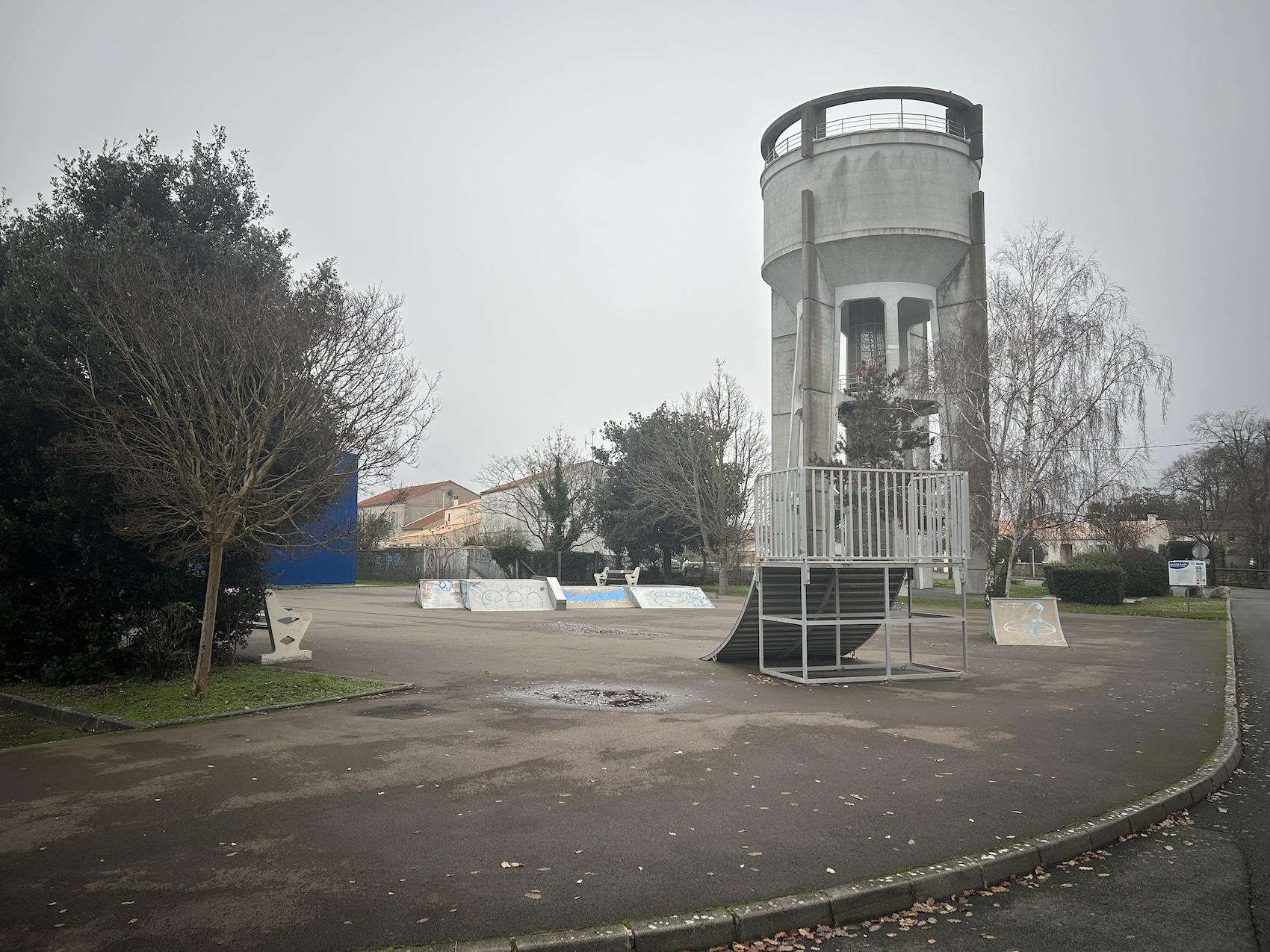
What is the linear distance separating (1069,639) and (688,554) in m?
32.8

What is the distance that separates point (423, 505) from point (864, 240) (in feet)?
234

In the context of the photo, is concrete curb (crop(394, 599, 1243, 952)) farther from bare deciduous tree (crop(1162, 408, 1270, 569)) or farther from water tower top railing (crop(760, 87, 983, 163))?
bare deciduous tree (crop(1162, 408, 1270, 569))

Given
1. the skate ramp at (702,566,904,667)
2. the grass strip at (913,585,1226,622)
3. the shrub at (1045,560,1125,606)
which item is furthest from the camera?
the shrub at (1045,560,1125,606)

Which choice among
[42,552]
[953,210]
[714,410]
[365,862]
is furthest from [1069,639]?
[714,410]

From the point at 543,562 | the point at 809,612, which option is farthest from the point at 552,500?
the point at 809,612

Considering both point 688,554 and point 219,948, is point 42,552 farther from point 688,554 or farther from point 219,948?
point 688,554

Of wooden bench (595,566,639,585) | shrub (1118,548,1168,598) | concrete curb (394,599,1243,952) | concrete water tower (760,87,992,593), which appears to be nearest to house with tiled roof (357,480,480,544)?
wooden bench (595,566,639,585)

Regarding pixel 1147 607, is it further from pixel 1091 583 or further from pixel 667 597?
pixel 667 597

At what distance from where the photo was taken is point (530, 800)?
582cm

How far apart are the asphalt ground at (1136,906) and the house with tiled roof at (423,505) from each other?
272ft

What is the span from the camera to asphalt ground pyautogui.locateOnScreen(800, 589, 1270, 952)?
3.92m

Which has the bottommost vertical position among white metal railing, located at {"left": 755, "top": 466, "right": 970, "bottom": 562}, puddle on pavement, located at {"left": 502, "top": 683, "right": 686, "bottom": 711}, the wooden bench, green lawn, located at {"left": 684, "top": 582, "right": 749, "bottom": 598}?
green lawn, located at {"left": 684, "top": 582, "right": 749, "bottom": 598}

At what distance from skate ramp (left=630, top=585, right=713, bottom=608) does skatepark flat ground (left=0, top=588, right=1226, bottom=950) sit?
59.5ft

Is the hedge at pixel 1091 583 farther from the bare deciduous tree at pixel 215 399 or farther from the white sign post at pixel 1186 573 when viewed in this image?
the bare deciduous tree at pixel 215 399
